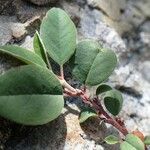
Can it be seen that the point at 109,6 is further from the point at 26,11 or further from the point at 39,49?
the point at 39,49

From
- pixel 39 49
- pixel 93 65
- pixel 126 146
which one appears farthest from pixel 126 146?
pixel 39 49

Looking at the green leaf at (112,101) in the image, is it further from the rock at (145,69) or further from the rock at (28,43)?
the rock at (145,69)

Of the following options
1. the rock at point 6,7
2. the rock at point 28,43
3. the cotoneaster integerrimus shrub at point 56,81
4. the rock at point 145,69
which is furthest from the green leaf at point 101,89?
the rock at point 145,69

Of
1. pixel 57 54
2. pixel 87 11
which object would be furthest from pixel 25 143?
pixel 87 11

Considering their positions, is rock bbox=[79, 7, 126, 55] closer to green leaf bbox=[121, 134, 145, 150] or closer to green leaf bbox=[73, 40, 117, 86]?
green leaf bbox=[73, 40, 117, 86]

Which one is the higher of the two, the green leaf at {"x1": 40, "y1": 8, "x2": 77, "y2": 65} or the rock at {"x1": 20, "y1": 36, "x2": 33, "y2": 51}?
the green leaf at {"x1": 40, "y1": 8, "x2": 77, "y2": 65}

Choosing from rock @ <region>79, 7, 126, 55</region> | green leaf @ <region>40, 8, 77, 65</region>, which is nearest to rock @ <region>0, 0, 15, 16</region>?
green leaf @ <region>40, 8, 77, 65</region>

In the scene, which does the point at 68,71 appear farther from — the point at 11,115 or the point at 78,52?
the point at 11,115

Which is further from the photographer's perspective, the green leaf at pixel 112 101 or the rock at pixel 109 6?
the rock at pixel 109 6
